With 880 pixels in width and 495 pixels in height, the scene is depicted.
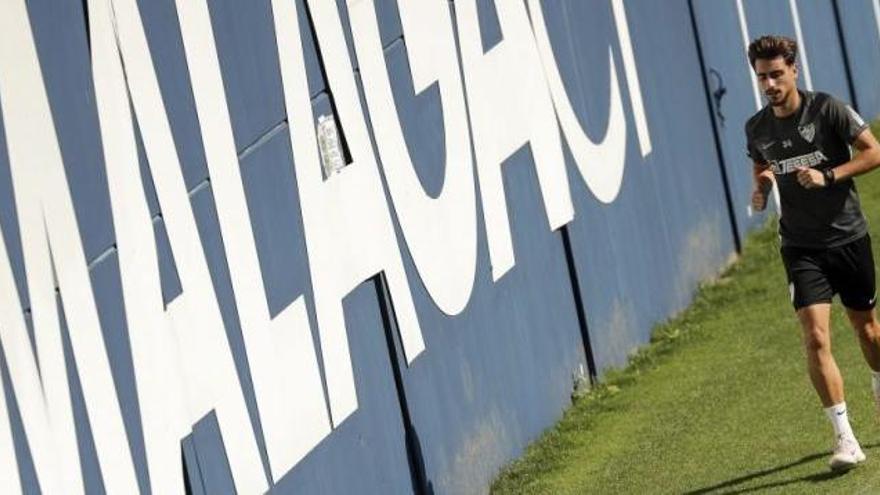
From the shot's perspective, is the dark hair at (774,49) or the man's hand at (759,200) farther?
the man's hand at (759,200)

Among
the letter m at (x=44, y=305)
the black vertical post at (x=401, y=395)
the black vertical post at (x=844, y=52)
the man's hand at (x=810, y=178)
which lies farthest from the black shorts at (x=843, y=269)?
the black vertical post at (x=844, y=52)

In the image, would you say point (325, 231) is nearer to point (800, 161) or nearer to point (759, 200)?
point (759, 200)

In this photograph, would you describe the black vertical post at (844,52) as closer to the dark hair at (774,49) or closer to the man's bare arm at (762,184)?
the man's bare arm at (762,184)

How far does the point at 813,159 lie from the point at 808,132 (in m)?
0.14

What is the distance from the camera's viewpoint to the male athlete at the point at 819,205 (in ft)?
33.8

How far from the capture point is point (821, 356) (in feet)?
33.7

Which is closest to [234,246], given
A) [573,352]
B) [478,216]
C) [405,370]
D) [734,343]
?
[405,370]

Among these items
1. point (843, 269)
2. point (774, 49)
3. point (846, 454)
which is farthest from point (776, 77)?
point (846, 454)

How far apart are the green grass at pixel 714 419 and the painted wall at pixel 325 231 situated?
0.24 metres

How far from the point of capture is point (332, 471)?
9969 mm

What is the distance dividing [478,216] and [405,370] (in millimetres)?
1371

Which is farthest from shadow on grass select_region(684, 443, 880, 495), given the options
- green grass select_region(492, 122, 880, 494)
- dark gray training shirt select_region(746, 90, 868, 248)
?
dark gray training shirt select_region(746, 90, 868, 248)

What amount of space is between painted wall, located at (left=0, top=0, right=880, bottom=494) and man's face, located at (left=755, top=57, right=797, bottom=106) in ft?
6.27

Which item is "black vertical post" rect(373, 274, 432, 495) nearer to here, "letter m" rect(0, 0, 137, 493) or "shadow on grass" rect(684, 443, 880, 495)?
"shadow on grass" rect(684, 443, 880, 495)
